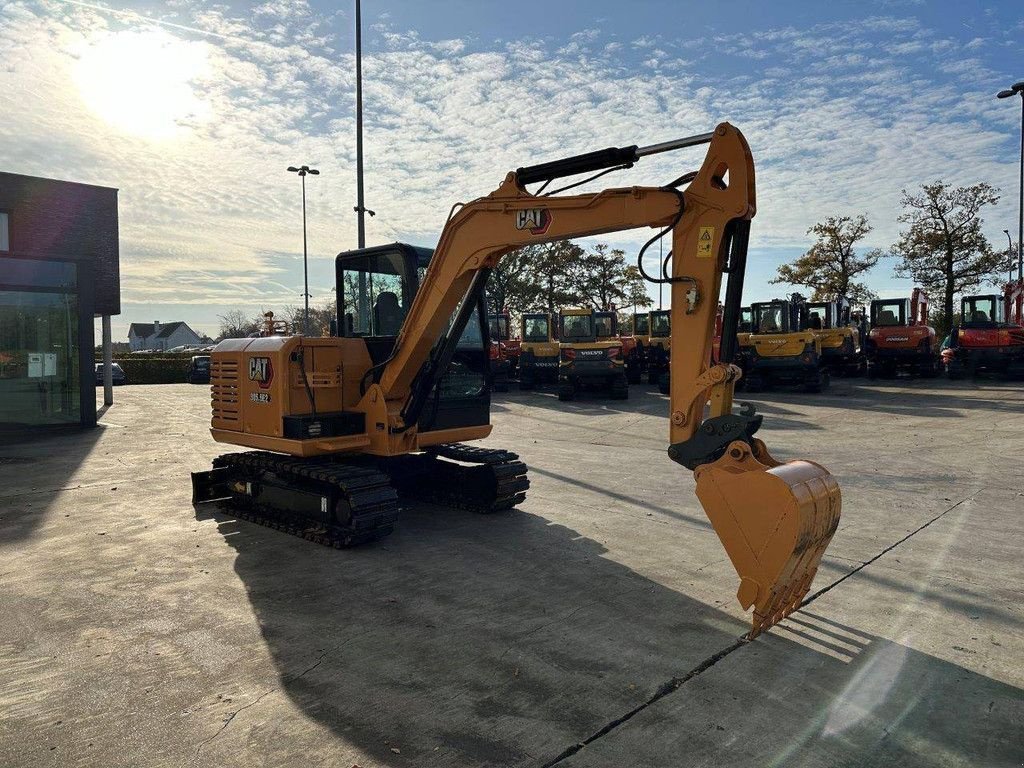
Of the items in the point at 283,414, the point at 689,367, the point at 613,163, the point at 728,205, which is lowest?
the point at 283,414

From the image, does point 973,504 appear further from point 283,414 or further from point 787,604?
point 283,414

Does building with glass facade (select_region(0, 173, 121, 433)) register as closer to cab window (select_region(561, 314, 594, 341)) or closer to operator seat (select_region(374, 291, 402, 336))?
operator seat (select_region(374, 291, 402, 336))

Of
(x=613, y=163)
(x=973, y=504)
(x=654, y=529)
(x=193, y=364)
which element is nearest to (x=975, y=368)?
Answer: (x=973, y=504)

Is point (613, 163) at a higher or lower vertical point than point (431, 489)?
higher

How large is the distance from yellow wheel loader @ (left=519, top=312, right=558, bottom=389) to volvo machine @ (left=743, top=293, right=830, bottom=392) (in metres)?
6.46

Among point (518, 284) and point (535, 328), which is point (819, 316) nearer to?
point (535, 328)

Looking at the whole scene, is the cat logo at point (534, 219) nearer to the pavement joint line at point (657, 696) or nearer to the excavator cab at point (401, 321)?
the excavator cab at point (401, 321)

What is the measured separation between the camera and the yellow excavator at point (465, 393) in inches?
184

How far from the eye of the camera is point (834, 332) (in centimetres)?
2567

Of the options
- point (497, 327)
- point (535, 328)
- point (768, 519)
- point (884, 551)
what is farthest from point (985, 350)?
point (768, 519)

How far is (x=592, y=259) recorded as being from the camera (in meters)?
41.8

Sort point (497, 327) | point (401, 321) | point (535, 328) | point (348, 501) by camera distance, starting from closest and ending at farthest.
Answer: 1. point (348, 501)
2. point (401, 321)
3. point (497, 327)
4. point (535, 328)

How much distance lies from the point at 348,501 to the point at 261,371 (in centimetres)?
183

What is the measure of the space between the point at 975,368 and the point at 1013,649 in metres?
23.9
